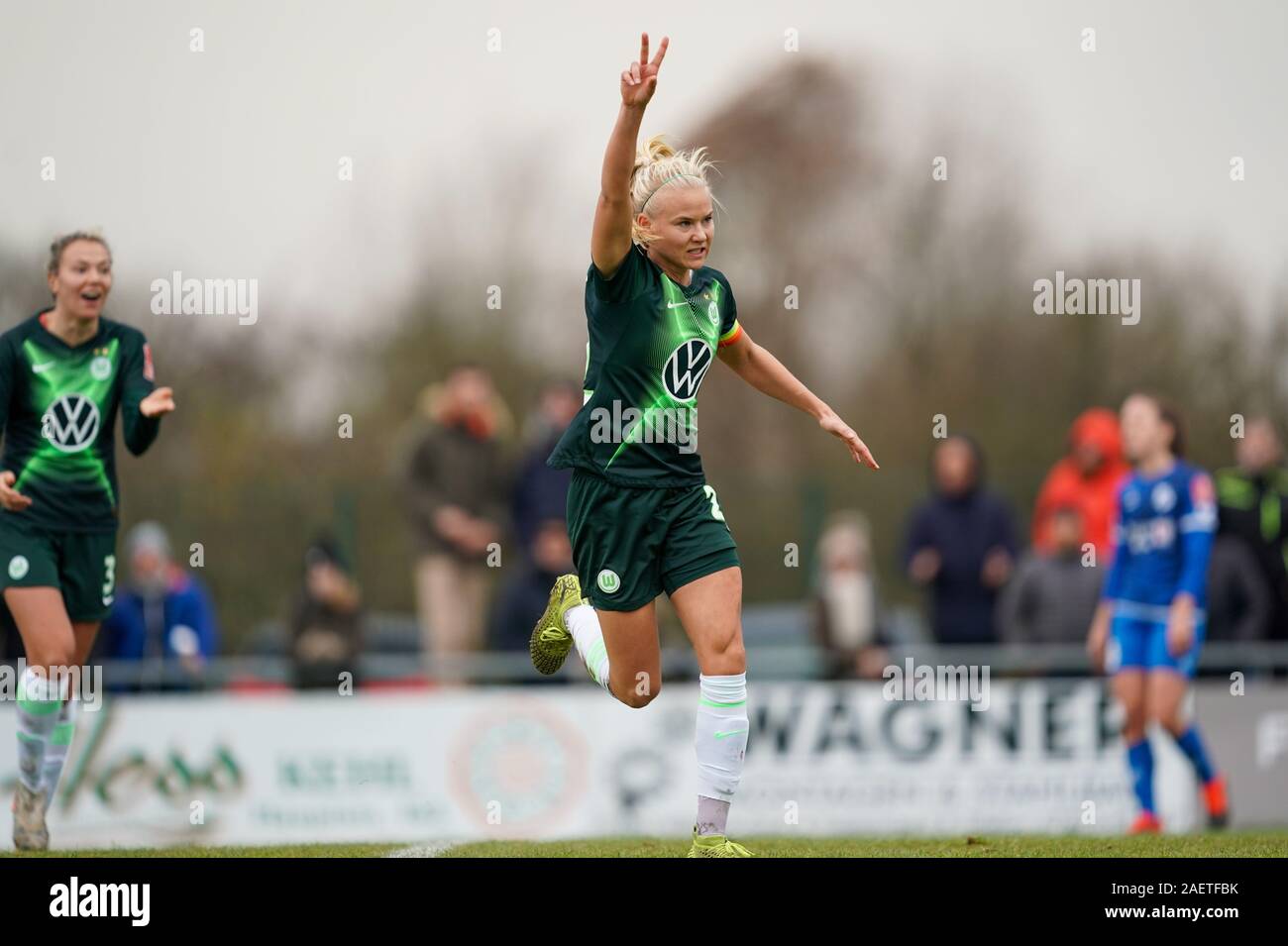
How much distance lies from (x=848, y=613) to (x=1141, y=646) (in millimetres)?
3349

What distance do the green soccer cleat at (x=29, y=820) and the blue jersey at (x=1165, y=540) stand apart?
7330 millimetres

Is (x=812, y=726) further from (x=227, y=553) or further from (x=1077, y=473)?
(x=227, y=553)

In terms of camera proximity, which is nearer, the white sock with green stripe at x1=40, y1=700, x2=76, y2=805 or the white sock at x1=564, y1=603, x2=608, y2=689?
the white sock at x1=564, y1=603, x2=608, y2=689

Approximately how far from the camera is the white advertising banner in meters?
13.6

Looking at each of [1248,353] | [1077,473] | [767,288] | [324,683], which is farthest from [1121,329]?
[324,683]

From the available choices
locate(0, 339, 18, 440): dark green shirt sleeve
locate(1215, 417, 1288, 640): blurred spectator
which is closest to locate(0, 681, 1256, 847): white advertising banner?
locate(1215, 417, 1288, 640): blurred spectator

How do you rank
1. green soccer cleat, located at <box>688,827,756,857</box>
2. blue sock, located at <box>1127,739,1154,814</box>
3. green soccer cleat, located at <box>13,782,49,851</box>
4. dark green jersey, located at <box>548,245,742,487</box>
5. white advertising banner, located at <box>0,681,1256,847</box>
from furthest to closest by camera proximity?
white advertising banner, located at <box>0,681,1256,847</box>, blue sock, located at <box>1127,739,1154,814</box>, green soccer cleat, located at <box>13,782,49,851</box>, dark green jersey, located at <box>548,245,742,487</box>, green soccer cleat, located at <box>688,827,756,857</box>

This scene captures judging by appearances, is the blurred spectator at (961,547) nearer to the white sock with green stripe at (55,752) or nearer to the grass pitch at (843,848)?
the grass pitch at (843,848)

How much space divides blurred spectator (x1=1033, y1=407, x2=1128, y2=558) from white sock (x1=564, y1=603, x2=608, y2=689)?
800cm

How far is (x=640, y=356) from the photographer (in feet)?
22.6

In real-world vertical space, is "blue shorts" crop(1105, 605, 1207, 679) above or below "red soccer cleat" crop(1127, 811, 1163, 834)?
above

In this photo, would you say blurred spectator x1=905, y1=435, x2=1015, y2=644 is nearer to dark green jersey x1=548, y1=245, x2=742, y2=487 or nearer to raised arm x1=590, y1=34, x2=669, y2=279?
dark green jersey x1=548, y1=245, x2=742, y2=487

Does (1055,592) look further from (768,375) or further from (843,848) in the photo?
(768,375)

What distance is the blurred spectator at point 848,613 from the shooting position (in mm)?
14703
